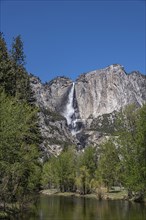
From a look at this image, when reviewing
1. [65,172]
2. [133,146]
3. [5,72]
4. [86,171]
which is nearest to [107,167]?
[86,171]

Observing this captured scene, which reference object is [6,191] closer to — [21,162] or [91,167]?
[21,162]

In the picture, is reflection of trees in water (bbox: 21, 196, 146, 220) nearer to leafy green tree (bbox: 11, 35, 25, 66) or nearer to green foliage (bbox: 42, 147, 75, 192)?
leafy green tree (bbox: 11, 35, 25, 66)

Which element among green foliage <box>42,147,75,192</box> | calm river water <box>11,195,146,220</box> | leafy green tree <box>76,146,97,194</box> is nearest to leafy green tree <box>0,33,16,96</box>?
calm river water <box>11,195,146,220</box>

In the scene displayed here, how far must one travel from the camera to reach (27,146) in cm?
4731

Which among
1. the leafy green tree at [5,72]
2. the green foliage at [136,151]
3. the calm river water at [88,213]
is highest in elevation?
the leafy green tree at [5,72]

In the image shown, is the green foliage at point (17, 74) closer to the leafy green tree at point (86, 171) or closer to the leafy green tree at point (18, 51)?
the leafy green tree at point (18, 51)

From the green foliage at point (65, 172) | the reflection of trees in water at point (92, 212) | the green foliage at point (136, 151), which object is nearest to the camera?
the reflection of trees in water at point (92, 212)

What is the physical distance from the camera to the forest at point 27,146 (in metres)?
36.7

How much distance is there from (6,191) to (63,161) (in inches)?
3438

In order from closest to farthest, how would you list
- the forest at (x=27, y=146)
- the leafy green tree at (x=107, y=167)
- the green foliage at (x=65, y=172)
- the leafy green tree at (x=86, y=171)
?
the forest at (x=27, y=146) → the leafy green tree at (x=107, y=167) → the leafy green tree at (x=86, y=171) → the green foliage at (x=65, y=172)

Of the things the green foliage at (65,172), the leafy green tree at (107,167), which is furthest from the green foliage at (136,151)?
the green foliage at (65,172)

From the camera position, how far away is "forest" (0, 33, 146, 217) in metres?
36.7

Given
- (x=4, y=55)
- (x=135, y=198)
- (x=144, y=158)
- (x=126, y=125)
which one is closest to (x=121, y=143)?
(x=126, y=125)

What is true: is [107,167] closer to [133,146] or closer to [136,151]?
[133,146]
